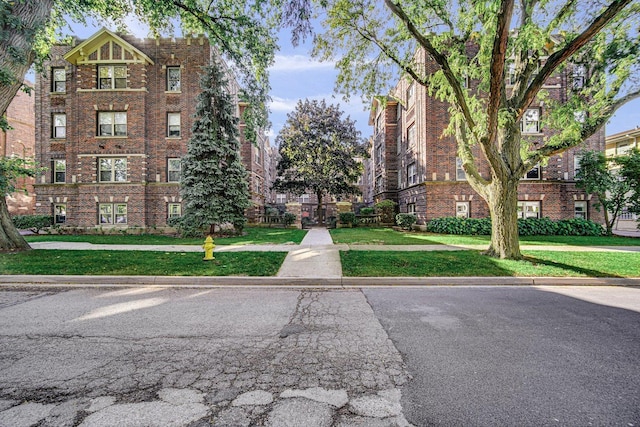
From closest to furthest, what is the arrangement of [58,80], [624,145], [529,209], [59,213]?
[529,209], [59,213], [58,80], [624,145]

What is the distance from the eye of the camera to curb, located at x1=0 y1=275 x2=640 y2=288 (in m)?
6.86

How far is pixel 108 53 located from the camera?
19.6 metres

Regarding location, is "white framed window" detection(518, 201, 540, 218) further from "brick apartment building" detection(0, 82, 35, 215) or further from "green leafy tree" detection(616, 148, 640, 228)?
"brick apartment building" detection(0, 82, 35, 215)

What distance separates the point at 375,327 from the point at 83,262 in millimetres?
8953

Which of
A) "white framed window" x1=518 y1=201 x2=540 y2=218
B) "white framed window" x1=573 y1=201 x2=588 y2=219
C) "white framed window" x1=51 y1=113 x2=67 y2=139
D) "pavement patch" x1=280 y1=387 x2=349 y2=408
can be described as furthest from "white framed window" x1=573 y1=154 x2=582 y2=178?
"white framed window" x1=51 y1=113 x2=67 y2=139

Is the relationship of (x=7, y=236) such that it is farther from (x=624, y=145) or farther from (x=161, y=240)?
(x=624, y=145)

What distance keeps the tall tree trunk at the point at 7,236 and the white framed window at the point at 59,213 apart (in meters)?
12.2

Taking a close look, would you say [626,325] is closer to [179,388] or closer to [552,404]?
[552,404]

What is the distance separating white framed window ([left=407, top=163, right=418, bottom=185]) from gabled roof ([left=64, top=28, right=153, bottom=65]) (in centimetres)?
2115

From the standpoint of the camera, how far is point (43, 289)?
636 cm

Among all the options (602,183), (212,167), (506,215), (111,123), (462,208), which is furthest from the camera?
(111,123)

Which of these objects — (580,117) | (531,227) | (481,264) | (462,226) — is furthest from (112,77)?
(531,227)

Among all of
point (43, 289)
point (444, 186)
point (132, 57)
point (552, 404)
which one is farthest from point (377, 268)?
point (132, 57)

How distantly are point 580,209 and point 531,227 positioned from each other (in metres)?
5.44
